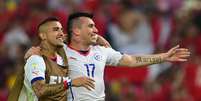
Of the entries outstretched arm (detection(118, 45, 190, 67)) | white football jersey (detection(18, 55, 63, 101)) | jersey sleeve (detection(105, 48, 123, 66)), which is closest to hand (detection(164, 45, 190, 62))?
outstretched arm (detection(118, 45, 190, 67))

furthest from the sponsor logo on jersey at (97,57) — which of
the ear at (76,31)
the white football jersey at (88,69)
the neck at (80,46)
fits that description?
the ear at (76,31)

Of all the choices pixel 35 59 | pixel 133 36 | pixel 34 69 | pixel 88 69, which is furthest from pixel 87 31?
pixel 133 36

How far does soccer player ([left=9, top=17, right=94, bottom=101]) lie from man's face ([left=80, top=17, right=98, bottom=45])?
33cm

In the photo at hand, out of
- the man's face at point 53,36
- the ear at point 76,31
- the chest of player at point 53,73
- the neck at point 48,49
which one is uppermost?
the ear at point 76,31

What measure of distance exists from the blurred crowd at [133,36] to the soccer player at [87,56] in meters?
3.96

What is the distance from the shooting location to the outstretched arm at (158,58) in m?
12.1

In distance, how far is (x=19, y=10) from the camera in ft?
64.4

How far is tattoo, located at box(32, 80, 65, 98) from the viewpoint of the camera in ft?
36.9

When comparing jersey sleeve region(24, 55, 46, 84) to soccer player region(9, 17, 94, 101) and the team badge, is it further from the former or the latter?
the team badge

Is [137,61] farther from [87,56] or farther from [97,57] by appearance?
[87,56]

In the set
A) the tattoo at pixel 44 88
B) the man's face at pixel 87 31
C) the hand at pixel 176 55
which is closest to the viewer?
the tattoo at pixel 44 88

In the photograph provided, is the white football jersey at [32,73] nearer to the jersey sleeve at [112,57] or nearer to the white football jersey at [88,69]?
the white football jersey at [88,69]

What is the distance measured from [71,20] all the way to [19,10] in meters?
7.60

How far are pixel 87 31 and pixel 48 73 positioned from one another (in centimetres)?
84
